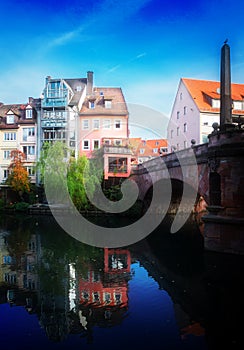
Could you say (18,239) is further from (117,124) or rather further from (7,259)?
(117,124)

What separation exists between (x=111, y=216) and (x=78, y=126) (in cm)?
1700

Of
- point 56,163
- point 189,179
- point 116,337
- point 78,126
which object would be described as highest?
point 78,126

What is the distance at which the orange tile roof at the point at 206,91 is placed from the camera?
120 ft

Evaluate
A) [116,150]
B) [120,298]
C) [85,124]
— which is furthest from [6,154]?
[120,298]

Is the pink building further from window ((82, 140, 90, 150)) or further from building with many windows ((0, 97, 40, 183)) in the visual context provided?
building with many windows ((0, 97, 40, 183))

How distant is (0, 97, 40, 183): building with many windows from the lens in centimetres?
4375

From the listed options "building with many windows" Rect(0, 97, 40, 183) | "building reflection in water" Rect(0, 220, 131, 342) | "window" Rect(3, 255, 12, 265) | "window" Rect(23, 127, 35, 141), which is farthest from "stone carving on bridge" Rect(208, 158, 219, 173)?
"window" Rect(23, 127, 35, 141)

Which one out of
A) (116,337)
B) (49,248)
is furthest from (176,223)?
(116,337)

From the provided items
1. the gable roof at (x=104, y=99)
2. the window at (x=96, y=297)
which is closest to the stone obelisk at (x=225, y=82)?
the window at (x=96, y=297)

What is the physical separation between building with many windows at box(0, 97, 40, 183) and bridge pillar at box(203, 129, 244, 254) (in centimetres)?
3341

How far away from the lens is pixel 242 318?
314 inches

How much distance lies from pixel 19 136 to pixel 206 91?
88.0 feet

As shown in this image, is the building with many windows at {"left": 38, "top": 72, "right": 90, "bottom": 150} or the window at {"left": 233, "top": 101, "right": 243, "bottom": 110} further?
the building with many windows at {"left": 38, "top": 72, "right": 90, "bottom": 150}

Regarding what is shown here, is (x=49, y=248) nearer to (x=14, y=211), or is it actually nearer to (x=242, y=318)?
(x=242, y=318)
